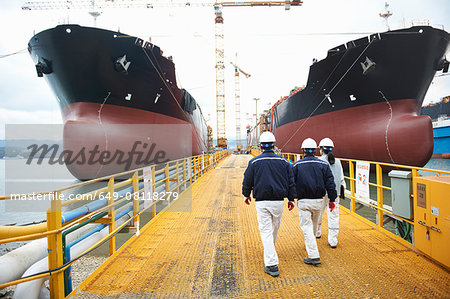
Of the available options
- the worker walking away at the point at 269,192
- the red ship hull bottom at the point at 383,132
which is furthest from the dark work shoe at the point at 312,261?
the red ship hull bottom at the point at 383,132

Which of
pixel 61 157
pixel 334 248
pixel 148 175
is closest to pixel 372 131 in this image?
pixel 334 248

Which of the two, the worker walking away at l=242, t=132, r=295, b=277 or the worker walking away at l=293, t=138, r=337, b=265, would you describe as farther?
the worker walking away at l=293, t=138, r=337, b=265

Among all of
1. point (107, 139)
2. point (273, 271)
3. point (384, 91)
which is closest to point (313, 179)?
point (273, 271)

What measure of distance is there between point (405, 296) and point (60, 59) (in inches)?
574

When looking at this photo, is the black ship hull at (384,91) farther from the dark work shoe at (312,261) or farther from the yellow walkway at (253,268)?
the dark work shoe at (312,261)

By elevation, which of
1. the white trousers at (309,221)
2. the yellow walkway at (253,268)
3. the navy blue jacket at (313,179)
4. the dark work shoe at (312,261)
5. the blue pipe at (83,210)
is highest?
the navy blue jacket at (313,179)

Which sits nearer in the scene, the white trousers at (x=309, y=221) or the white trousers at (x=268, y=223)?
the white trousers at (x=268, y=223)

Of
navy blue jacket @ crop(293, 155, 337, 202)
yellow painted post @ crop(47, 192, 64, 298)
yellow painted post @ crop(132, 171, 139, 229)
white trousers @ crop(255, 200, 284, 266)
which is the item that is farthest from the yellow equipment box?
yellow painted post @ crop(132, 171, 139, 229)

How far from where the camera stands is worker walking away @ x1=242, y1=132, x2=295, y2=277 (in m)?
2.90

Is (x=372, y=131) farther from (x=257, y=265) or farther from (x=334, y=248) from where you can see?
(x=257, y=265)

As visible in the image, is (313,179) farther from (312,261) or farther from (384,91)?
(384,91)

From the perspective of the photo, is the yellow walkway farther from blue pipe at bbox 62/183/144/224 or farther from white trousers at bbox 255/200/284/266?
blue pipe at bbox 62/183/144/224

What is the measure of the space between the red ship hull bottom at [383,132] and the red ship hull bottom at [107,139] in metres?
10.3

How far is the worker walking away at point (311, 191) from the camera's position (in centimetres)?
315
